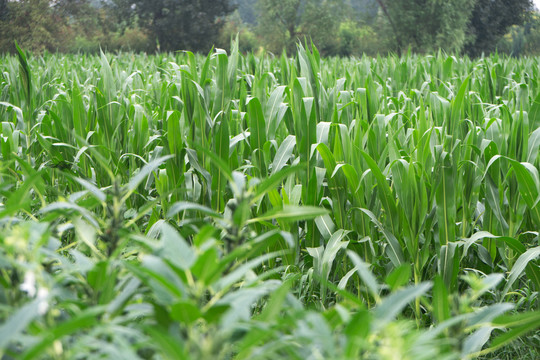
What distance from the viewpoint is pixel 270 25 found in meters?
39.9

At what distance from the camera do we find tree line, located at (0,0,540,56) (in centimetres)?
2944

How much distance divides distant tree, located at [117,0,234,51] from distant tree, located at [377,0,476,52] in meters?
11.0

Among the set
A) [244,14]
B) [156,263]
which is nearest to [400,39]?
[156,263]

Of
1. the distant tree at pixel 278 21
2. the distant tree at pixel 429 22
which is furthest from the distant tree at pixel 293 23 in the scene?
the distant tree at pixel 429 22

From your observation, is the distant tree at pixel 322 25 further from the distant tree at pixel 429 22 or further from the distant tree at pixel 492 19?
the distant tree at pixel 492 19

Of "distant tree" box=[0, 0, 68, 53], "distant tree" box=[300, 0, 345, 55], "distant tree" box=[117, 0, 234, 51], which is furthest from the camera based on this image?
"distant tree" box=[300, 0, 345, 55]

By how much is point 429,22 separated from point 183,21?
15.2 m

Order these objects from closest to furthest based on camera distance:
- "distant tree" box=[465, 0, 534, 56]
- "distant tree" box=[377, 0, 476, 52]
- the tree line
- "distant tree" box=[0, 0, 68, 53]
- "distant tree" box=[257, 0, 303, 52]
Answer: "distant tree" box=[0, 0, 68, 53]
the tree line
"distant tree" box=[377, 0, 476, 52]
"distant tree" box=[465, 0, 534, 56]
"distant tree" box=[257, 0, 303, 52]

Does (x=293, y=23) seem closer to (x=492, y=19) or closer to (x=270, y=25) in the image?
(x=270, y=25)

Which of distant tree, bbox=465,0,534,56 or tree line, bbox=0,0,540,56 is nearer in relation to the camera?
tree line, bbox=0,0,540,56

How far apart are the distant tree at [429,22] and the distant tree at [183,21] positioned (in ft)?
36.0

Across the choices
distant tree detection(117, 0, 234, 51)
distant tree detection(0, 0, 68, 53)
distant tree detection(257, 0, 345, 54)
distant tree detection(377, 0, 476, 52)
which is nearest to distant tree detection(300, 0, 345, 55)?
distant tree detection(257, 0, 345, 54)

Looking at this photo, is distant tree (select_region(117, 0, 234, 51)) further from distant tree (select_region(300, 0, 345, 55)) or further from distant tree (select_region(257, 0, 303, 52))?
distant tree (select_region(300, 0, 345, 55))

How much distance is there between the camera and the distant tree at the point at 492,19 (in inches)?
1485
